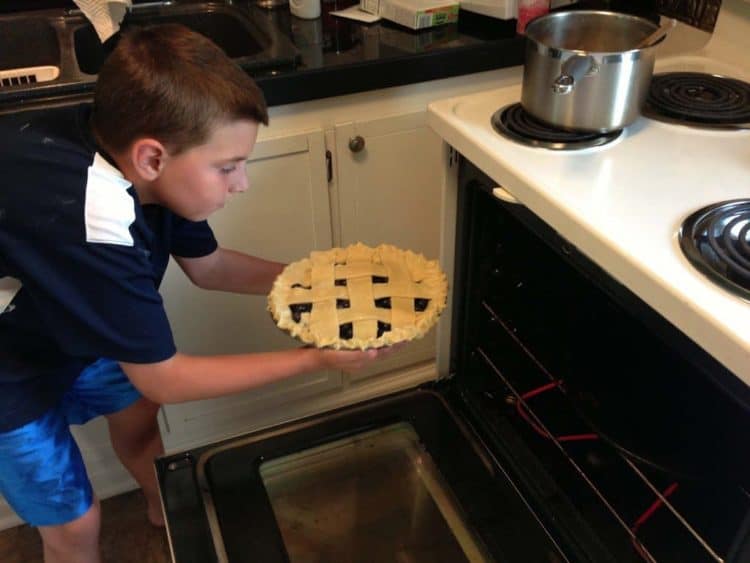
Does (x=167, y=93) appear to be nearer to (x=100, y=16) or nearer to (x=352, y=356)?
(x=352, y=356)

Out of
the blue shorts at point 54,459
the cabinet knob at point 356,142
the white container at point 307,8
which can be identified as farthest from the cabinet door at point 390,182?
the blue shorts at point 54,459

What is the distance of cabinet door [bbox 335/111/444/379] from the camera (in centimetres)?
134

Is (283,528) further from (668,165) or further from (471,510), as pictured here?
(668,165)

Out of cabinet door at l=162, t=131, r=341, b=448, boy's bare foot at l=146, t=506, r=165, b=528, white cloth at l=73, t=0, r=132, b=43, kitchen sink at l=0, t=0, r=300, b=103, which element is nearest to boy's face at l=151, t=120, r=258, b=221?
cabinet door at l=162, t=131, r=341, b=448

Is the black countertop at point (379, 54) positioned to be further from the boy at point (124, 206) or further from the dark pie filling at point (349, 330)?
the dark pie filling at point (349, 330)

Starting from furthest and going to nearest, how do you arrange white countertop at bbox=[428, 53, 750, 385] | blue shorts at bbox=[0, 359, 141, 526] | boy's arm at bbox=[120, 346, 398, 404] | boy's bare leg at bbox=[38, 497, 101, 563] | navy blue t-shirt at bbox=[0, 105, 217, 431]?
boy's bare leg at bbox=[38, 497, 101, 563]
blue shorts at bbox=[0, 359, 141, 526]
boy's arm at bbox=[120, 346, 398, 404]
navy blue t-shirt at bbox=[0, 105, 217, 431]
white countertop at bbox=[428, 53, 750, 385]

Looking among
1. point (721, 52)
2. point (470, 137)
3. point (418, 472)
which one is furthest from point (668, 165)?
point (418, 472)

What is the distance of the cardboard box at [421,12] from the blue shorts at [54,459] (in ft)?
2.77

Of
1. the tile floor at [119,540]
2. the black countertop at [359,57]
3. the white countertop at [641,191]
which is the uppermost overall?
→ the white countertop at [641,191]

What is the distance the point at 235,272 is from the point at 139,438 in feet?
1.46

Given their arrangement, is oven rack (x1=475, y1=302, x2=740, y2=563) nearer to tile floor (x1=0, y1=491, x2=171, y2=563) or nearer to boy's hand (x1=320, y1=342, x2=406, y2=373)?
boy's hand (x1=320, y1=342, x2=406, y2=373)

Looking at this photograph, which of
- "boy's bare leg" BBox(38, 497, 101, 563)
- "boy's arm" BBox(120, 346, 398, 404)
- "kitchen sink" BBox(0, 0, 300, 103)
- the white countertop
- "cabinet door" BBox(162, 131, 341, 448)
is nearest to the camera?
the white countertop

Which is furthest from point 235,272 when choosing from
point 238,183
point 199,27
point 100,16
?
point 199,27

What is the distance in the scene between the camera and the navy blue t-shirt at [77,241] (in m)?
0.78
